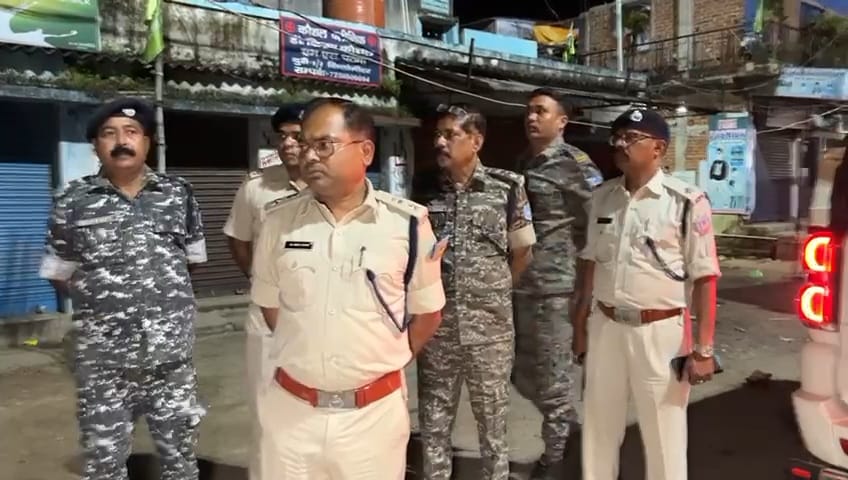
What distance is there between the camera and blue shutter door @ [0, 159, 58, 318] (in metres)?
8.22

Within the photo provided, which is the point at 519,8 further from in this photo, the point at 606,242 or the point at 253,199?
the point at 606,242

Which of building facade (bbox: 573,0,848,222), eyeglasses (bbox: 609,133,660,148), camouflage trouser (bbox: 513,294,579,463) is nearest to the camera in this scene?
eyeglasses (bbox: 609,133,660,148)

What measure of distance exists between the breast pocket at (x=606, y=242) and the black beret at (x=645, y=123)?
1.41 feet

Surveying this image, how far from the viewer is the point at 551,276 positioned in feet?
13.2

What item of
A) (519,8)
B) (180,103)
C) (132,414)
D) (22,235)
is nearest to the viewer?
(132,414)

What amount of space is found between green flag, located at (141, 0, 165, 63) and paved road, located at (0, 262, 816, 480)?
3.25 metres

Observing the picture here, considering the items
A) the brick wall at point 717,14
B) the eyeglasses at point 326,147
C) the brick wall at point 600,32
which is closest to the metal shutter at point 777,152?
the brick wall at point 717,14

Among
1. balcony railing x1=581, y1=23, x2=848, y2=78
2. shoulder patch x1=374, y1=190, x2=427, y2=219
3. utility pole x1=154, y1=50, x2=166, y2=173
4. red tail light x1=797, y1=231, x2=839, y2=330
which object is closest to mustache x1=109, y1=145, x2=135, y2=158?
shoulder patch x1=374, y1=190, x2=427, y2=219

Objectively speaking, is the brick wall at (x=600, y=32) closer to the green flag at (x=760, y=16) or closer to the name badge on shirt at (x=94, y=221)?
the green flag at (x=760, y=16)

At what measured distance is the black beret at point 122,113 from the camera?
306 centimetres

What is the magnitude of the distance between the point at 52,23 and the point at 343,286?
22.4 ft

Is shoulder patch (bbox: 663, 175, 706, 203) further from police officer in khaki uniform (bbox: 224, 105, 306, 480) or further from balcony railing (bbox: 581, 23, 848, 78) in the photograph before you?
balcony railing (bbox: 581, 23, 848, 78)

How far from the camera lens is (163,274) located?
317cm

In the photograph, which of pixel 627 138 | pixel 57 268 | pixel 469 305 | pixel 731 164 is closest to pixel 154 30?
pixel 57 268
